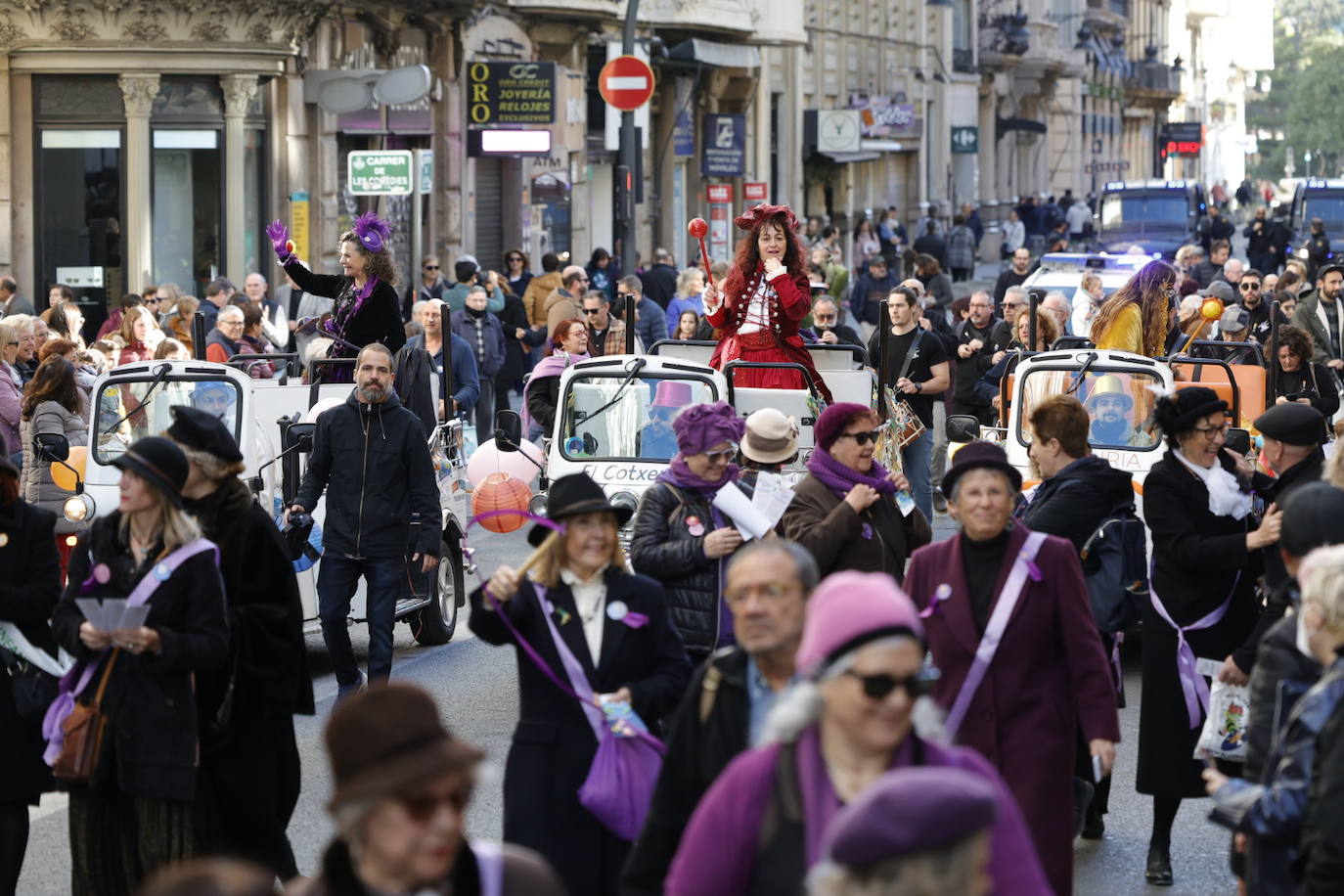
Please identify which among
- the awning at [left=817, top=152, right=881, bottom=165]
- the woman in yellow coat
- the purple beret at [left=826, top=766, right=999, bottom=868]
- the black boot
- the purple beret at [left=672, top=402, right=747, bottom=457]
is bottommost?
the black boot

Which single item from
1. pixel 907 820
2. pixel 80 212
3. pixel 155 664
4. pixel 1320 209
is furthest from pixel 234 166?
pixel 1320 209

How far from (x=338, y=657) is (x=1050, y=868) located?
199 inches

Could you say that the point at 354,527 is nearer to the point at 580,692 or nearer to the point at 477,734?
the point at 477,734

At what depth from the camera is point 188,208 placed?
2644 centimetres

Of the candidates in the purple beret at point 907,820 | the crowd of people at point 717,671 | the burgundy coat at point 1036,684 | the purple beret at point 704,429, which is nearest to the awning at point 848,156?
the crowd of people at point 717,671

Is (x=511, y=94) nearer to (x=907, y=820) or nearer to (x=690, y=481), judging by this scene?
(x=690, y=481)

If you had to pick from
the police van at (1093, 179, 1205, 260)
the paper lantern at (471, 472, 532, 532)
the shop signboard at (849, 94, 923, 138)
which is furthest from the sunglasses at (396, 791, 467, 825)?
the shop signboard at (849, 94, 923, 138)

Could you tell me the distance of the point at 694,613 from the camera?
8.45 m

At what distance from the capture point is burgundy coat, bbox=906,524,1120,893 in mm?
6820

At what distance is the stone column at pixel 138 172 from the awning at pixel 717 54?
55.4 feet

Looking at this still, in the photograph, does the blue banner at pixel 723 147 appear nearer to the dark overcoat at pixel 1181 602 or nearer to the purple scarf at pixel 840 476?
the purple scarf at pixel 840 476

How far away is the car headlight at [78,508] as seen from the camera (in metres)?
12.1

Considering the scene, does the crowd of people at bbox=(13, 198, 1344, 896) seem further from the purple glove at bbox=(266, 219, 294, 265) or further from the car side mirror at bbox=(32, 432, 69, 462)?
the purple glove at bbox=(266, 219, 294, 265)

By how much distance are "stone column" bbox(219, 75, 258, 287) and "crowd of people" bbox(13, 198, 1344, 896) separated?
15733 millimetres
